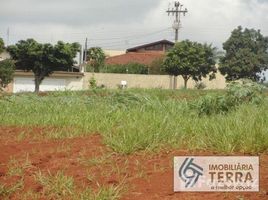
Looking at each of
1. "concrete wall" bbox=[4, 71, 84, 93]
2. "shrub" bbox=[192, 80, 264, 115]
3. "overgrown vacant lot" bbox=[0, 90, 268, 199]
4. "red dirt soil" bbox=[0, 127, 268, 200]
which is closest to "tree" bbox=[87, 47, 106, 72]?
"concrete wall" bbox=[4, 71, 84, 93]

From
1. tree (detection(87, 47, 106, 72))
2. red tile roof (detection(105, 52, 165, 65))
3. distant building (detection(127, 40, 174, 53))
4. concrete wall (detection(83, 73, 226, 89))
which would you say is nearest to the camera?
concrete wall (detection(83, 73, 226, 89))

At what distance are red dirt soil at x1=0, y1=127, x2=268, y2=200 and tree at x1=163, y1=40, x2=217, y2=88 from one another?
131 feet

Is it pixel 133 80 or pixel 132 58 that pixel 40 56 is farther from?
pixel 132 58

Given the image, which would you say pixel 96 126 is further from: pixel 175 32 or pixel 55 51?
pixel 175 32

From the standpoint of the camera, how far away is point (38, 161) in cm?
519

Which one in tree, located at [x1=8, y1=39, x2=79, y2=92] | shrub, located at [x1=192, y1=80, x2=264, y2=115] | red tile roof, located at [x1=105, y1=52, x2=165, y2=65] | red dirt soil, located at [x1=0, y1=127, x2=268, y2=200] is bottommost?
red dirt soil, located at [x1=0, y1=127, x2=268, y2=200]

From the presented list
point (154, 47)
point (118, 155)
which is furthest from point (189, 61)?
point (118, 155)

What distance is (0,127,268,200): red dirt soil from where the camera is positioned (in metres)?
4.24

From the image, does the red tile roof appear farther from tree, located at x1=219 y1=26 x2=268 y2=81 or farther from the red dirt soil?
the red dirt soil

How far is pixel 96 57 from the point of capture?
59.8 meters

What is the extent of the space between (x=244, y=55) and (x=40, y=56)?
1979 centimetres

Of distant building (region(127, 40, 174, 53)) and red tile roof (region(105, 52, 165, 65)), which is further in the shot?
distant building (region(127, 40, 174, 53))

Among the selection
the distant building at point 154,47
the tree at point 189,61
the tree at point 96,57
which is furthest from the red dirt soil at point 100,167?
the distant building at point 154,47

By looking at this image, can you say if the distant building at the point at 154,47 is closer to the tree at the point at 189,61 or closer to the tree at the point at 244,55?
the tree at the point at 244,55
